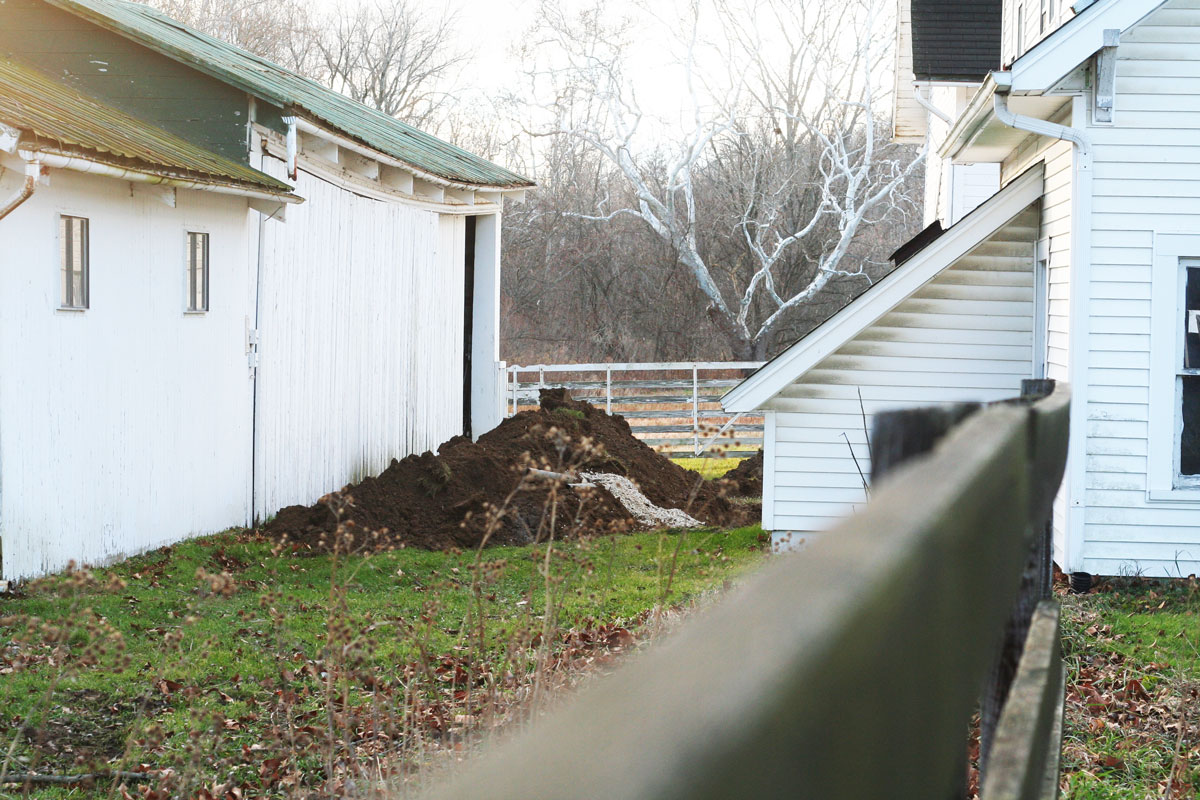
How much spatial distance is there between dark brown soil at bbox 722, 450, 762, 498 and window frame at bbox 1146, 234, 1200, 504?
26.4ft

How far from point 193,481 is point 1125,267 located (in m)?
8.41

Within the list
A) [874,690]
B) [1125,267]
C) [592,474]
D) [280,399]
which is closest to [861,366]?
[1125,267]

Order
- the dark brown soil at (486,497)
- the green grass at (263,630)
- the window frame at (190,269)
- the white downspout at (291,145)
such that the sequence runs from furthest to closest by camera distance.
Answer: the dark brown soil at (486,497) < the white downspout at (291,145) < the window frame at (190,269) < the green grass at (263,630)

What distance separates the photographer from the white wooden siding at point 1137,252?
30.7 feet

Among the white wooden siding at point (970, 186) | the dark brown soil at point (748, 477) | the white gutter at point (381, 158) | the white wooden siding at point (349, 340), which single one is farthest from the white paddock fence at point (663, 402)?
the white wooden siding at point (970, 186)

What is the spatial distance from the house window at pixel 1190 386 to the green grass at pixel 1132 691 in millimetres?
909

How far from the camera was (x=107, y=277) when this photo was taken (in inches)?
415

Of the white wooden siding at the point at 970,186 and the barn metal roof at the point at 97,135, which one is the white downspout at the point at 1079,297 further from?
the white wooden siding at the point at 970,186

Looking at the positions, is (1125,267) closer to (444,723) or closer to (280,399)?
(444,723)

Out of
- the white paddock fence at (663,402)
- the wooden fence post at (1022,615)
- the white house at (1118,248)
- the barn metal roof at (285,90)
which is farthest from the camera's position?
the white paddock fence at (663,402)

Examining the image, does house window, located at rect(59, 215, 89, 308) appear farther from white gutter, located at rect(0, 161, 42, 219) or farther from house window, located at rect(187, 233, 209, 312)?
house window, located at rect(187, 233, 209, 312)

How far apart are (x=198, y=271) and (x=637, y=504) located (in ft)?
20.3

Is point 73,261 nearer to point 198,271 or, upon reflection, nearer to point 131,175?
point 131,175

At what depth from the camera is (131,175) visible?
9953 mm
